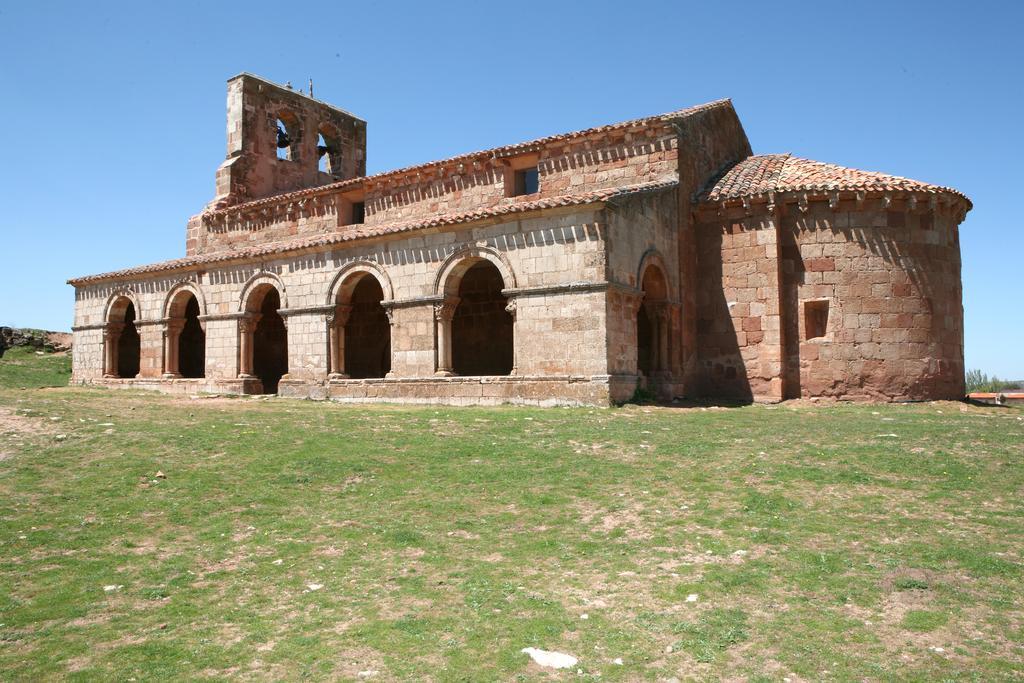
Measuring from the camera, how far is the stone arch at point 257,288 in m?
19.9

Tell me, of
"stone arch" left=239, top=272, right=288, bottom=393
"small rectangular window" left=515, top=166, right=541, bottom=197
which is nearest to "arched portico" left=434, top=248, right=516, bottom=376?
"small rectangular window" left=515, top=166, right=541, bottom=197

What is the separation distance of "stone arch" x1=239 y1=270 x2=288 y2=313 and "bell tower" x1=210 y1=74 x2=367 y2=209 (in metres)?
5.53

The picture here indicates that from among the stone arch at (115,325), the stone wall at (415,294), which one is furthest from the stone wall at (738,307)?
the stone arch at (115,325)

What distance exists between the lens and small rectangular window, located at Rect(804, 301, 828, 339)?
1680 cm

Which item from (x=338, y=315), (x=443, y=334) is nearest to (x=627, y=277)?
(x=443, y=334)

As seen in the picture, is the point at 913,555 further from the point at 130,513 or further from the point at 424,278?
the point at 424,278

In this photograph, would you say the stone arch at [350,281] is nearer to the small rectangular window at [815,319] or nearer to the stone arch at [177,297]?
the stone arch at [177,297]

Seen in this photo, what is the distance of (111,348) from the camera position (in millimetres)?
24156

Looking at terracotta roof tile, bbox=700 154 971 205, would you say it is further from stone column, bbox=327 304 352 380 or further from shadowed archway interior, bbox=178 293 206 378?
shadowed archway interior, bbox=178 293 206 378

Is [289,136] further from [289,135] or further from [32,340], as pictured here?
[32,340]

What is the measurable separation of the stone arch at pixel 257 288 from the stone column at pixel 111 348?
20.2ft

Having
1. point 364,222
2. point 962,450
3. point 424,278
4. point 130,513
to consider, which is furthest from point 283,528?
point 364,222

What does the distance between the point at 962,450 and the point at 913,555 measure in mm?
4258

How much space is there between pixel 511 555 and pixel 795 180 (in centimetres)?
1378
